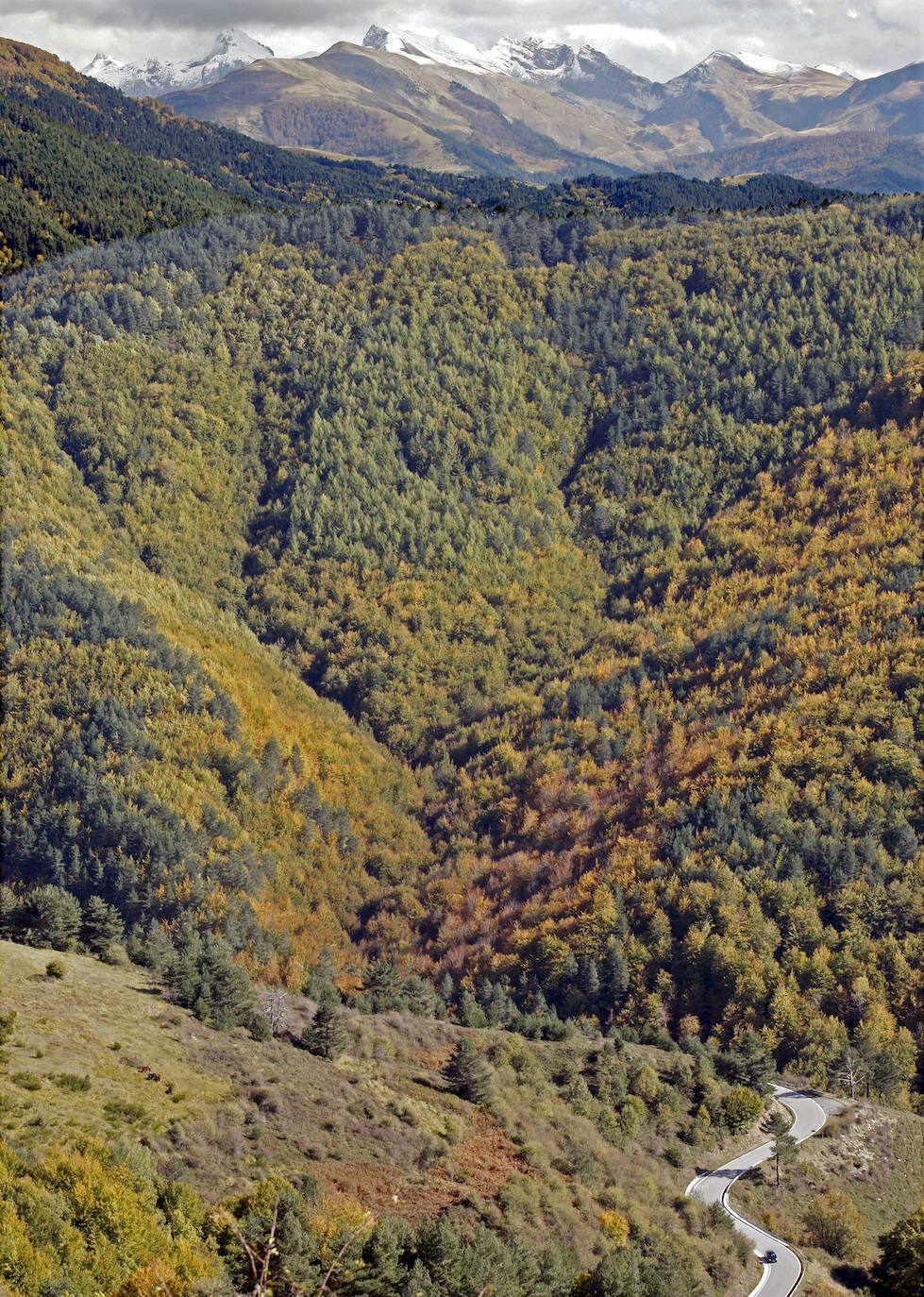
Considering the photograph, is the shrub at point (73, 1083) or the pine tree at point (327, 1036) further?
the pine tree at point (327, 1036)

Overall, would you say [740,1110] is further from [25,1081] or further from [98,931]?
[25,1081]

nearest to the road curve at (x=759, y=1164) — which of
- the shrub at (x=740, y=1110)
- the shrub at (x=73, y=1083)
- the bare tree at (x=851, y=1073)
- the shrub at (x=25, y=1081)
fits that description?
the shrub at (x=740, y=1110)

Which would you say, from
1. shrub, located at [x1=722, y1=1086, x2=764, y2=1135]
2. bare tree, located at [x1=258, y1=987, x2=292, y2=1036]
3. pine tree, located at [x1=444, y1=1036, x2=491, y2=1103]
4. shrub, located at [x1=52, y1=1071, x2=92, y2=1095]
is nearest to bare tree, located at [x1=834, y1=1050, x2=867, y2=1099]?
shrub, located at [x1=722, y1=1086, x2=764, y2=1135]

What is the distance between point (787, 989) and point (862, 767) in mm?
42136

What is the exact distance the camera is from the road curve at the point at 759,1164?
8081 cm

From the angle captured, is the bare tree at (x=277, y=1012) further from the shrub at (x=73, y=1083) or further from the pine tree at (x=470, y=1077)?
the shrub at (x=73, y=1083)

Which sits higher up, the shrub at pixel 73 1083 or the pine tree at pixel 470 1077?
the shrub at pixel 73 1083

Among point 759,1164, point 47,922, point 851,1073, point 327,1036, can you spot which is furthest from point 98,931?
point 851,1073

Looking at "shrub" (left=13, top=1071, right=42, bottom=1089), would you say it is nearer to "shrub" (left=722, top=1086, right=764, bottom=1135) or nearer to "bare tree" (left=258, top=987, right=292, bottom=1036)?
"bare tree" (left=258, top=987, right=292, bottom=1036)

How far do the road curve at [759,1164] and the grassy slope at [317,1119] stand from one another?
212 cm

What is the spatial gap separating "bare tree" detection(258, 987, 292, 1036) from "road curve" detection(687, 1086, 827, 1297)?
35466 millimetres

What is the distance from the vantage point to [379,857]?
199 metres

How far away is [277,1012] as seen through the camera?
96062 mm

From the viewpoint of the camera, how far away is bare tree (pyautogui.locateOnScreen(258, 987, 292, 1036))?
94625 mm
